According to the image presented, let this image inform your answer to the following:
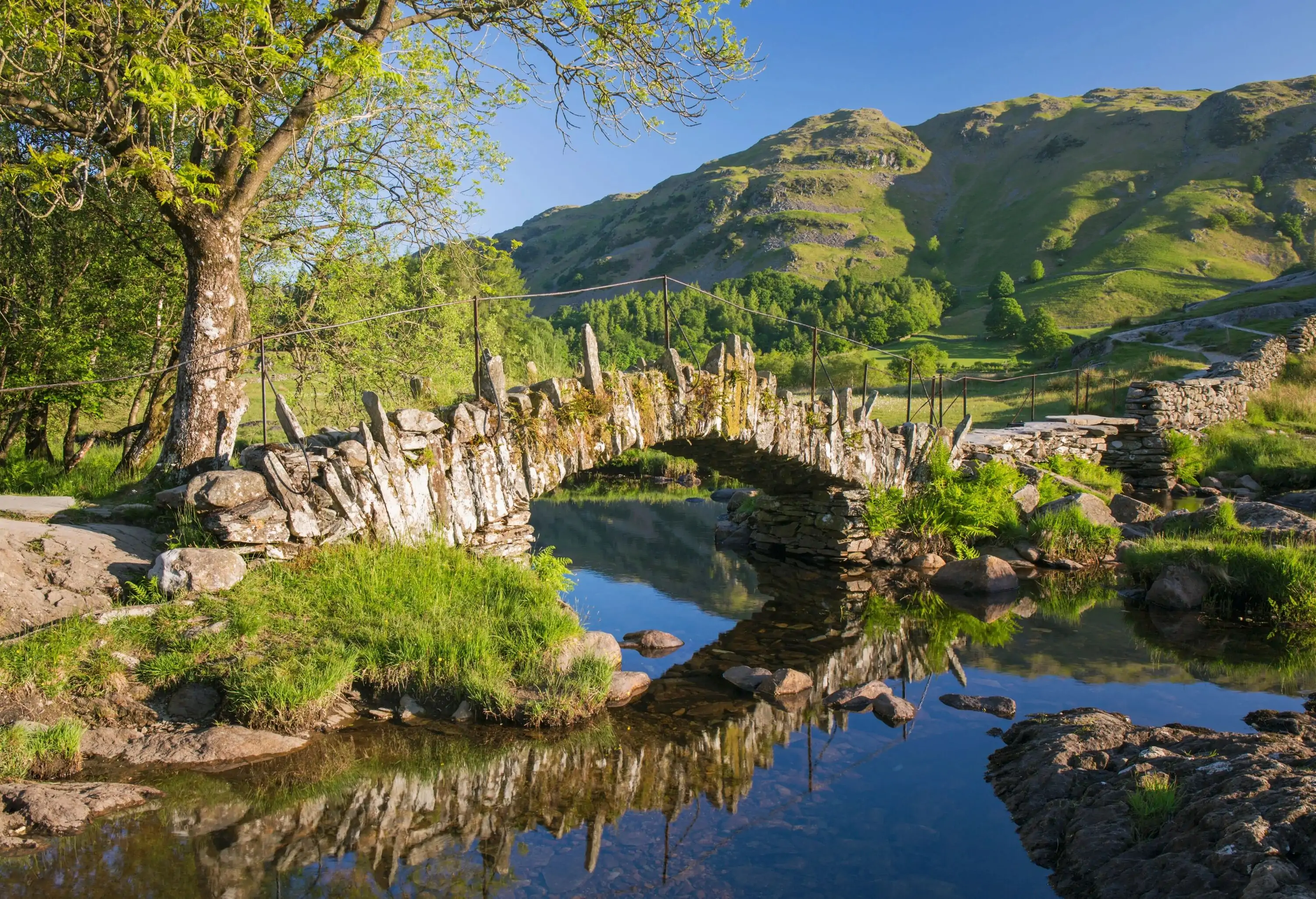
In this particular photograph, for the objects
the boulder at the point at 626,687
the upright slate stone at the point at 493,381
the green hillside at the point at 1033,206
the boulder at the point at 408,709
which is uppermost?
the green hillside at the point at 1033,206

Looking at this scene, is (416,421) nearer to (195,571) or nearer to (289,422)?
(289,422)

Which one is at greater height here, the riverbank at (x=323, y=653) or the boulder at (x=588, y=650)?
the riverbank at (x=323, y=653)

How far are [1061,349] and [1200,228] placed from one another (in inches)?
2141

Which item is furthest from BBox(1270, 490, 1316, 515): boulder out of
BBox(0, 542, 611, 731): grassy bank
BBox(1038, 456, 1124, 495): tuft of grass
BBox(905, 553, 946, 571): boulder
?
BBox(0, 542, 611, 731): grassy bank

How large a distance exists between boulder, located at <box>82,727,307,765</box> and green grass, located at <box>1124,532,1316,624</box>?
11.4 m

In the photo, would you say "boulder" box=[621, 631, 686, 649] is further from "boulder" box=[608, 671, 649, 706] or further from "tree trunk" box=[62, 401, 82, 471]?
"tree trunk" box=[62, 401, 82, 471]

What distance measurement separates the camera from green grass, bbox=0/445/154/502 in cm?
1011

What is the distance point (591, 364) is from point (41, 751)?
6125mm

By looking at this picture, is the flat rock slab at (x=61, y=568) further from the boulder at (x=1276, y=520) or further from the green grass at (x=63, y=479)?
the boulder at (x=1276, y=520)

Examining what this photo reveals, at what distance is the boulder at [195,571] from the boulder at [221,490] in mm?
428

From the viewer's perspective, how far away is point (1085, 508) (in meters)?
15.0

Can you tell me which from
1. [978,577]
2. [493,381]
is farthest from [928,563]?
[493,381]

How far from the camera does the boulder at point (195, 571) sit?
6992 mm

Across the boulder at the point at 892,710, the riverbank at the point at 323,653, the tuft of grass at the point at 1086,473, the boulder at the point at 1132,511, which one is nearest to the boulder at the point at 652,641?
the riverbank at the point at 323,653
